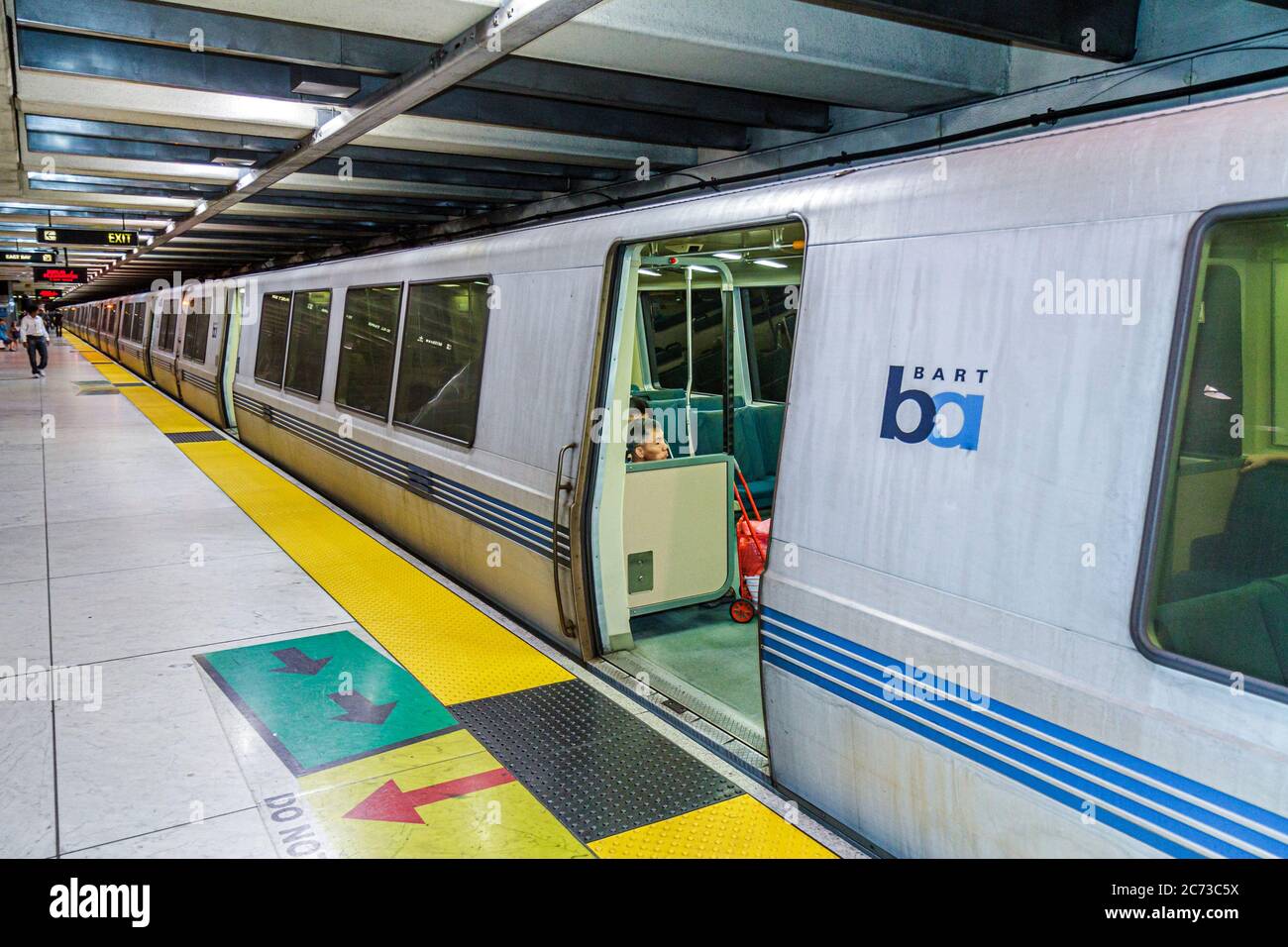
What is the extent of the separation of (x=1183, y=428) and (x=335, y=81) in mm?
5484

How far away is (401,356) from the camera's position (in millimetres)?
7121

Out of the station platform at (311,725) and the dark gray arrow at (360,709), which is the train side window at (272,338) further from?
the dark gray arrow at (360,709)

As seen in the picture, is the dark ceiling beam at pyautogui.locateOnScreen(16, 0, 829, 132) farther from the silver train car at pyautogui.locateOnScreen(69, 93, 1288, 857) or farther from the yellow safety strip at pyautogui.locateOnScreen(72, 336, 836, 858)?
the yellow safety strip at pyautogui.locateOnScreen(72, 336, 836, 858)

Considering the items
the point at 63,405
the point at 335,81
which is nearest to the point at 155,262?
the point at 63,405

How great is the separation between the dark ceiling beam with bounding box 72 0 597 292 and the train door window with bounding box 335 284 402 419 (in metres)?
1.16

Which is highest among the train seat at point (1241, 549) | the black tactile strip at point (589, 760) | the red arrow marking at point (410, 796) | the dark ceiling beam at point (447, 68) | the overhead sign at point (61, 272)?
the overhead sign at point (61, 272)

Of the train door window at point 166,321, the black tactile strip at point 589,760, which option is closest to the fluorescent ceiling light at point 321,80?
the black tactile strip at point 589,760

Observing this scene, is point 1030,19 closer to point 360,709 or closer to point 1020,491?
point 1020,491

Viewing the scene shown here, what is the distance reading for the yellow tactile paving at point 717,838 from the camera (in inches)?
125

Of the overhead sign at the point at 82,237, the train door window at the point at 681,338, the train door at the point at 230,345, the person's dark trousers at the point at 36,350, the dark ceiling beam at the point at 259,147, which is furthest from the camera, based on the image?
the person's dark trousers at the point at 36,350

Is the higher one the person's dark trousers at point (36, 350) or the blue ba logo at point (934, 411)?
the blue ba logo at point (934, 411)

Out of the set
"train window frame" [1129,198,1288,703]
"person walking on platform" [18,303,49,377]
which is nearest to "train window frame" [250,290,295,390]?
"train window frame" [1129,198,1288,703]

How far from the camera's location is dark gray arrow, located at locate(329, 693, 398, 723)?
420 cm

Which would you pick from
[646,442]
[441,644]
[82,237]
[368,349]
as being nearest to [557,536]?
[441,644]
